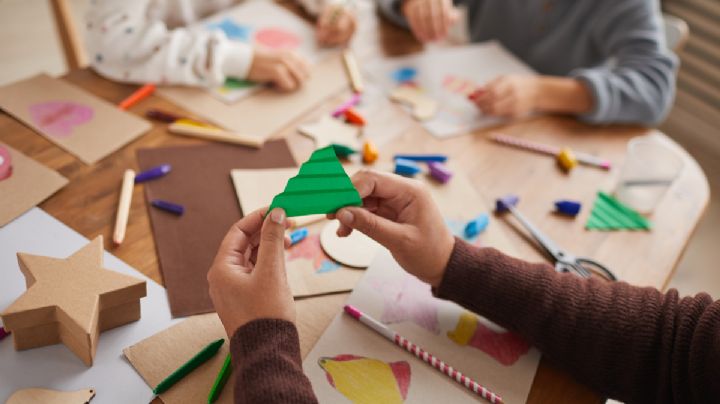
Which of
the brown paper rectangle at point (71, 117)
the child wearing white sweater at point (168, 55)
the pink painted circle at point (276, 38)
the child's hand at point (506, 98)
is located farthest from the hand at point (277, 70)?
the child's hand at point (506, 98)

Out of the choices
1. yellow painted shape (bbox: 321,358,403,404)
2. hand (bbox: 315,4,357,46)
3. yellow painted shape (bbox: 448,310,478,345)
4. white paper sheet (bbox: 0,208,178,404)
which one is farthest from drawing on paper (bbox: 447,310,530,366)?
hand (bbox: 315,4,357,46)

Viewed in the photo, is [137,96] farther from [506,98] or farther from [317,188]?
[506,98]

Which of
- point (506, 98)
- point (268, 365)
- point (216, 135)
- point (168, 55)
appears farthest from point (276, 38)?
point (268, 365)

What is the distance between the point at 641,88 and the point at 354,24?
0.59 meters

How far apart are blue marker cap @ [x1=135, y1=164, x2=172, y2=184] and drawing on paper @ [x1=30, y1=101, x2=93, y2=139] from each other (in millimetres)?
147

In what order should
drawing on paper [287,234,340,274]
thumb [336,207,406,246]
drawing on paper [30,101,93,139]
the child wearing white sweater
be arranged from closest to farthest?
thumb [336,207,406,246]
drawing on paper [287,234,340,274]
drawing on paper [30,101,93,139]
the child wearing white sweater

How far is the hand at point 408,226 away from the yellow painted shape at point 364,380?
135 mm

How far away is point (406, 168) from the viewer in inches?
37.5

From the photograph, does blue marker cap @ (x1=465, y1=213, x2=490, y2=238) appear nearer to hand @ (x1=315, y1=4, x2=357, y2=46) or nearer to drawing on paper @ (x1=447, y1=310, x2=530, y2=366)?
drawing on paper @ (x1=447, y1=310, x2=530, y2=366)

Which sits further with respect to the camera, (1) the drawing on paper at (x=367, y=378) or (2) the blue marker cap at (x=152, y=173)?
(2) the blue marker cap at (x=152, y=173)

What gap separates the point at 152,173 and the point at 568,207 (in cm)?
64

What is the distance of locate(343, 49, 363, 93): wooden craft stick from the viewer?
1.12 m

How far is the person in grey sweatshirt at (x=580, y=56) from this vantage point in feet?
3.77

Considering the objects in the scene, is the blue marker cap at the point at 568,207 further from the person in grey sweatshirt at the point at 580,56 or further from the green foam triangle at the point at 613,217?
the person in grey sweatshirt at the point at 580,56
